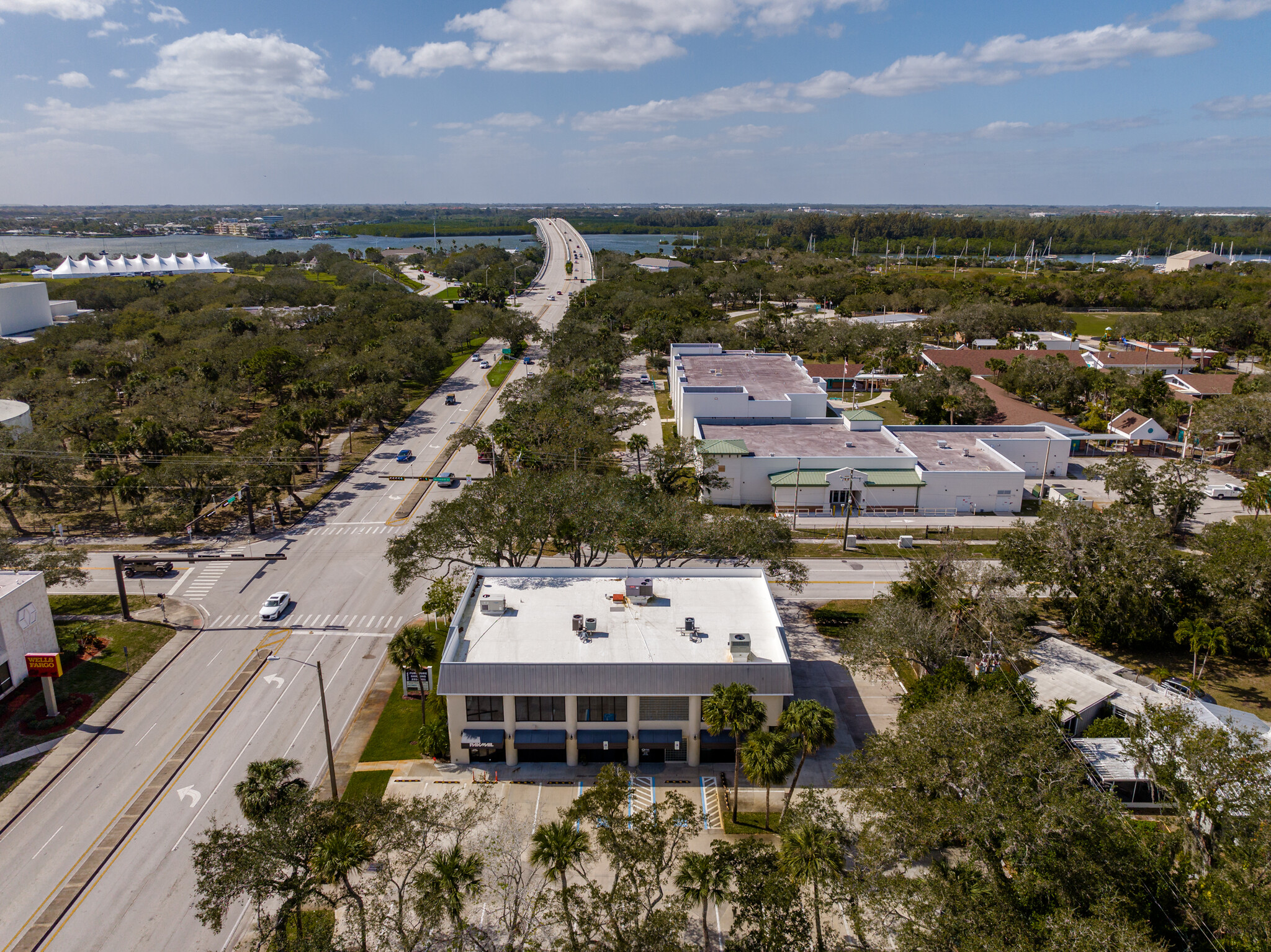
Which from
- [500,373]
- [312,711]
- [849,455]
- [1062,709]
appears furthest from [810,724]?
[500,373]

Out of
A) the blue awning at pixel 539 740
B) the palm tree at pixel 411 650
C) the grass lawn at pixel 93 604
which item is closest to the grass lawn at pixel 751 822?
the blue awning at pixel 539 740

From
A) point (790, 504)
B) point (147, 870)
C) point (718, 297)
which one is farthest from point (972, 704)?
point (718, 297)

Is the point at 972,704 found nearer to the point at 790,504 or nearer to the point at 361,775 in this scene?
the point at 361,775

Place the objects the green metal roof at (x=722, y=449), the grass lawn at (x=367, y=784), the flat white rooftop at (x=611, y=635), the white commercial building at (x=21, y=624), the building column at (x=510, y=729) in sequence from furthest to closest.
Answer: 1. the green metal roof at (x=722, y=449)
2. the white commercial building at (x=21, y=624)
3. the building column at (x=510, y=729)
4. the flat white rooftop at (x=611, y=635)
5. the grass lawn at (x=367, y=784)

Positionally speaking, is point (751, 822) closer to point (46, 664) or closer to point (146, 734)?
point (146, 734)

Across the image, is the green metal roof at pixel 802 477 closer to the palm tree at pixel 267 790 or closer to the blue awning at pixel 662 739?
the blue awning at pixel 662 739

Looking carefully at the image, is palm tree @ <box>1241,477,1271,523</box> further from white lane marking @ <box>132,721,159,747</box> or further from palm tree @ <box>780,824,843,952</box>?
white lane marking @ <box>132,721,159,747</box>

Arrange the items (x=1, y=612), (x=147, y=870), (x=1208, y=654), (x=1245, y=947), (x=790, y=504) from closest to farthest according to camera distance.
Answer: (x=1245, y=947) < (x=147, y=870) < (x=1, y=612) < (x=1208, y=654) < (x=790, y=504)
